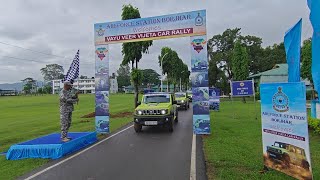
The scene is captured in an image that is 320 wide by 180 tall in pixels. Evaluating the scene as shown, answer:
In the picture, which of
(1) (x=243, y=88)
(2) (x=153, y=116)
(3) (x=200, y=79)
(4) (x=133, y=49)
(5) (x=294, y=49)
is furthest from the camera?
(4) (x=133, y=49)

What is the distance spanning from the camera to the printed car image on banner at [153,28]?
39.2ft

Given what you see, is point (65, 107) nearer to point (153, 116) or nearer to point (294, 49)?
point (153, 116)

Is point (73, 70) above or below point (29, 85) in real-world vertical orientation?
below

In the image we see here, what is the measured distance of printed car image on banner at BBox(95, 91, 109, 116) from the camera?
530 inches

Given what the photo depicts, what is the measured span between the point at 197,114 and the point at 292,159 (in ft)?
22.3

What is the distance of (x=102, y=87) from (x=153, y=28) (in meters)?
3.66

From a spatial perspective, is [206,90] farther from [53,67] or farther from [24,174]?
[53,67]

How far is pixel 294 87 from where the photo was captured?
214 inches

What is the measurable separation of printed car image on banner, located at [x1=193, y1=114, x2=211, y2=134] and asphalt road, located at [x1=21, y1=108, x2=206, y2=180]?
1036 millimetres

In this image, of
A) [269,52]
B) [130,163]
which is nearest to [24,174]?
[130,163]

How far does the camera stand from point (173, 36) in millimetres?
12289

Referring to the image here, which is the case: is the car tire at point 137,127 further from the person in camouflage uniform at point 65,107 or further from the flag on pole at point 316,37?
the flag on pole at point 316,37

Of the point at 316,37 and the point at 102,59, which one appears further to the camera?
the point at 102,59

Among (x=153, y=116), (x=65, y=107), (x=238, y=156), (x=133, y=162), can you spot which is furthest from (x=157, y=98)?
(x=238, y=156)
